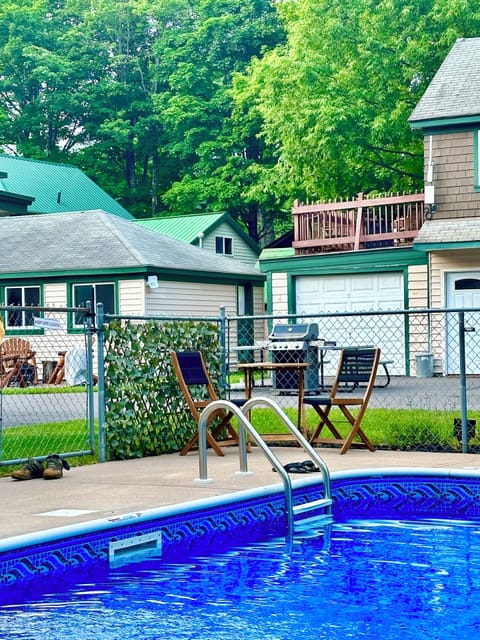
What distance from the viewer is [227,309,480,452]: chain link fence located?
404 inches

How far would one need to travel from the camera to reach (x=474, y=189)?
20781 millimetres

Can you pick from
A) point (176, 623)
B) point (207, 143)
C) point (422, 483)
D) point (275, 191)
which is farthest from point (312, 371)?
point (207, 143)

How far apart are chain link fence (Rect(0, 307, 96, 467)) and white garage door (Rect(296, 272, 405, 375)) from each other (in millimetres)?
5591

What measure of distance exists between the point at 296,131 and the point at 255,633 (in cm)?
2413

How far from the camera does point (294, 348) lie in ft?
51.8

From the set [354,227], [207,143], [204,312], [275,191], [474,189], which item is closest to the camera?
[474,189]

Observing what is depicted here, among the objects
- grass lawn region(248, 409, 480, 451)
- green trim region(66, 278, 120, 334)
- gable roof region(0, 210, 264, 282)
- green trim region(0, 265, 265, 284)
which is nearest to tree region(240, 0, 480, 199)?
gable roof region(0, 210, 264, 282)

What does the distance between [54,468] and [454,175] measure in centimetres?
1453

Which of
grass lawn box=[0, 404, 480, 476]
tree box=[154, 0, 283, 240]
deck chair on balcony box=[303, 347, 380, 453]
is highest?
tree box=[154, 0, 283, 240]

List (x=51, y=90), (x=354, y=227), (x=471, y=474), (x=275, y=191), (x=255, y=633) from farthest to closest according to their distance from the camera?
(x=51, y=90)
(x=275, y=191)
(x=354, y=227)
(x=471, y=474)
(x=255, y=633)

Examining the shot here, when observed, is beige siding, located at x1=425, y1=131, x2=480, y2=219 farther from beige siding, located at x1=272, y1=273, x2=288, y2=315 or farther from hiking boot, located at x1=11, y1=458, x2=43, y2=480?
hiking boot, located at x1=11, y1=458, x2=43, y2=480

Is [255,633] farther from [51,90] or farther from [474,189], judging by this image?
[51,90]

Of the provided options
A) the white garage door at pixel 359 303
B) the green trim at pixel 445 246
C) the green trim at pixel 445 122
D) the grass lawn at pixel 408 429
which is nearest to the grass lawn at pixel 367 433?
the grass lawn at pixel 408 429

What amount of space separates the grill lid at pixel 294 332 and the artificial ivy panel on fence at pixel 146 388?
524 cm
